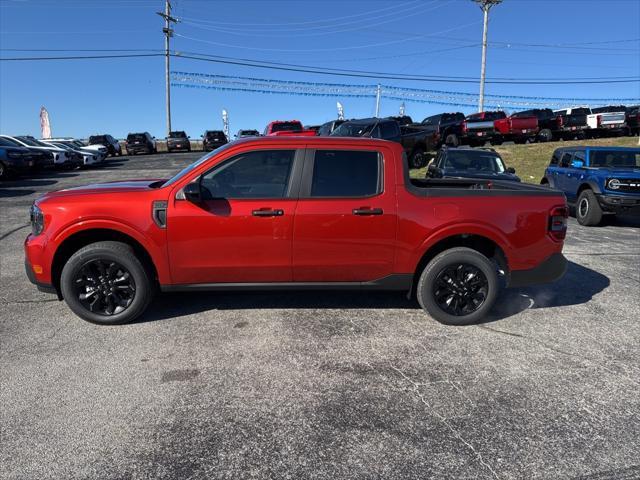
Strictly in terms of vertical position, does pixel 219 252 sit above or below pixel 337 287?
above

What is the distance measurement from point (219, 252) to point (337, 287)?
3.84 ft

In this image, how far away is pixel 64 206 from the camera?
4.05m

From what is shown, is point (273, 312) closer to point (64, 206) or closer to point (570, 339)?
point (64, 206)

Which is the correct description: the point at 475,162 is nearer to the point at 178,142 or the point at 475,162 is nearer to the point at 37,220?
the point at 37,220

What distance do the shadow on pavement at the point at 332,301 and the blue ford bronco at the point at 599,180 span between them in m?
4.91

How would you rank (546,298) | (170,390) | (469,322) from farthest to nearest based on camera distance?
1. (546,298)
2. (469,322)
3. (170,390)

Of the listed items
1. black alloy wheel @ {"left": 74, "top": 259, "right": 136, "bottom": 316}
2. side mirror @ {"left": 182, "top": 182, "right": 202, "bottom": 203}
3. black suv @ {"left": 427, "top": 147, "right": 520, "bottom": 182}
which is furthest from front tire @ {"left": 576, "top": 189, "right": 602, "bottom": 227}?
black alloy wheel @ {"left": 74, "top": 259, "right": 136, "bottom": 316}

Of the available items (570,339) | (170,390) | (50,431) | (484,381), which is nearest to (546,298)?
(570,339)

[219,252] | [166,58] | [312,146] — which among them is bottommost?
[219,252]

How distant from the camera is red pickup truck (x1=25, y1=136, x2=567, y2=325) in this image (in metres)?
4.01

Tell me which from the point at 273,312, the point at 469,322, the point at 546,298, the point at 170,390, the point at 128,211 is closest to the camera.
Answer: the point at 170,390

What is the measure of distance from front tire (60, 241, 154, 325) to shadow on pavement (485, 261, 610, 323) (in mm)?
3457

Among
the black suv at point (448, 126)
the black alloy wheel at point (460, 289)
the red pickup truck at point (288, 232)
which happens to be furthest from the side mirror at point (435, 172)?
the black suv at point (448, 126)

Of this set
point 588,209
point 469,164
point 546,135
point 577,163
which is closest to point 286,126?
point 469,164
